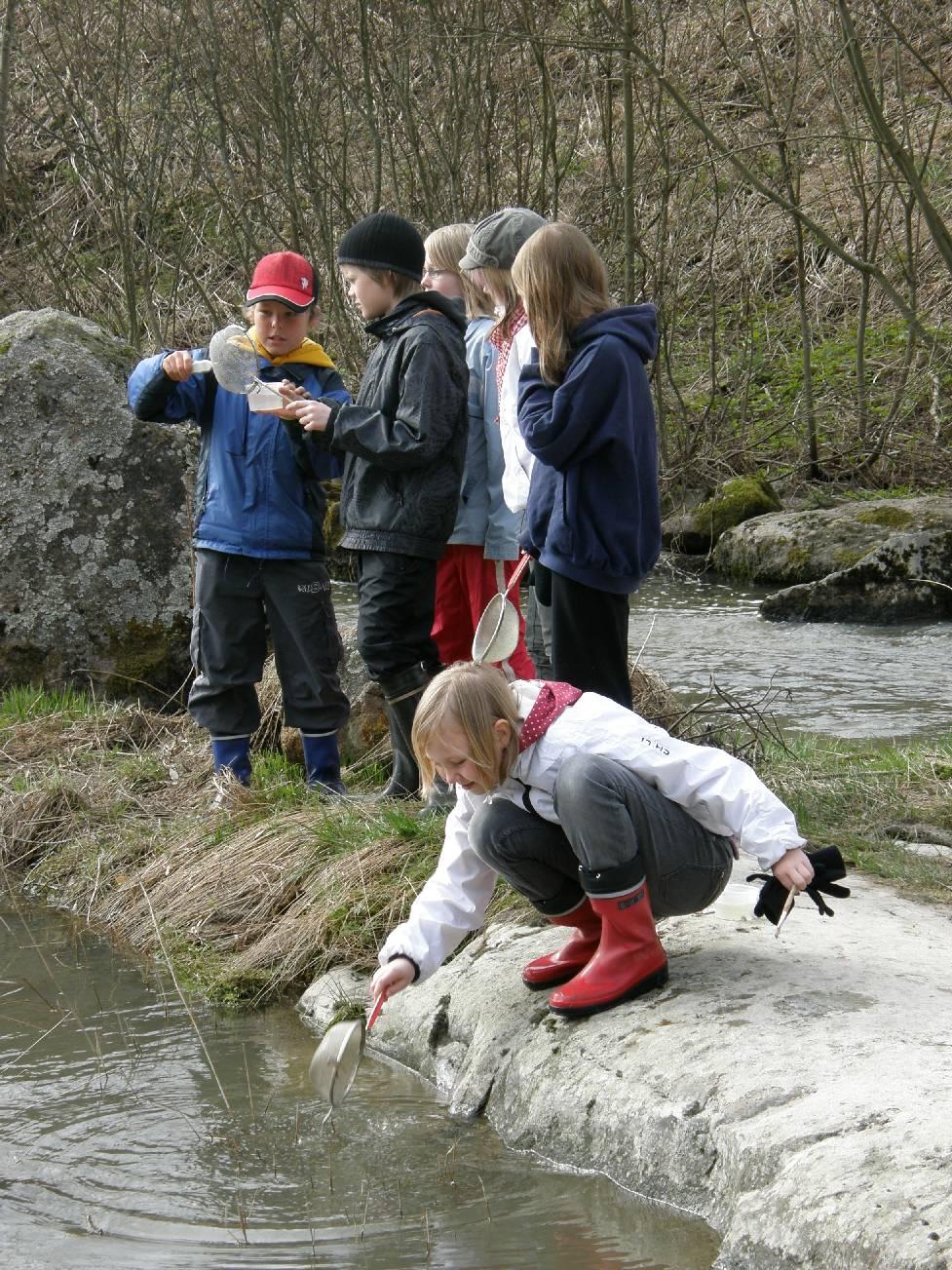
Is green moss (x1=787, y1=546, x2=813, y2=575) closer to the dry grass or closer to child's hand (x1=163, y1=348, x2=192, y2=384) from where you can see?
the dry grass

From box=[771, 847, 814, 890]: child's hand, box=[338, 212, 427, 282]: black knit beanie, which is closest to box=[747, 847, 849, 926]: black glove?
box=[771, 847, 814, 890]: child's hand

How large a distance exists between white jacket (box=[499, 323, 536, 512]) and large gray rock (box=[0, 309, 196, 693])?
231 cm

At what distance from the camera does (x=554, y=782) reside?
11.0 feet

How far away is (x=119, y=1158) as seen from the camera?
321 cm

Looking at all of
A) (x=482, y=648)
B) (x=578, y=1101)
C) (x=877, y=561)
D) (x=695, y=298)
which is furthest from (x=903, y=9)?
(x=578, y=1101)

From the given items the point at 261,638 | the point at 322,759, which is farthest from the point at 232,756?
the point at 261,638

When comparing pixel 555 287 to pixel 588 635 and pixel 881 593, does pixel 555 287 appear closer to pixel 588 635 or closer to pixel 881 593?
pixel 588 635

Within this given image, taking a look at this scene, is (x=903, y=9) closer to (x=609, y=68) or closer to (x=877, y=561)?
(x=609, y=68)

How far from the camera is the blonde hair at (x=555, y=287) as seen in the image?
4.21m

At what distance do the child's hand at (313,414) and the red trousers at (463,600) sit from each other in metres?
0.63

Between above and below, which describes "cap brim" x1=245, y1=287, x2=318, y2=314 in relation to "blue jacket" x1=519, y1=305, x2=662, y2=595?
above

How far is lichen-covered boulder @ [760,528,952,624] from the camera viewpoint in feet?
32.0

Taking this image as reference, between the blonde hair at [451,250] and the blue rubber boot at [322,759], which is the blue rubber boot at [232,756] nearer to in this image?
the blue rubber boot at [322,759]

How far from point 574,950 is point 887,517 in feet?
25.6
